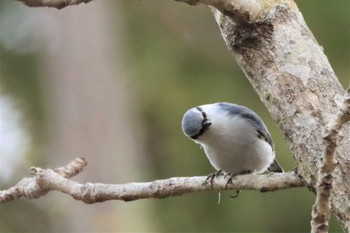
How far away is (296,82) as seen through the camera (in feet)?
4.60

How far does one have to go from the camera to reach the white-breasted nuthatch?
2.03m

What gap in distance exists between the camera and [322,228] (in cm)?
106

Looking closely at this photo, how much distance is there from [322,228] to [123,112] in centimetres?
218

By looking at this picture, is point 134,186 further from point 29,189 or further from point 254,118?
point 254,118

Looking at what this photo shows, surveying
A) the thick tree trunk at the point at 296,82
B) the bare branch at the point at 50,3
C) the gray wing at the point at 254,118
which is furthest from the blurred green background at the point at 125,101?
the bare branch at the point at 50,3

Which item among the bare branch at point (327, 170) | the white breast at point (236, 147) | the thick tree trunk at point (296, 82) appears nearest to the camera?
the bare branch at point (327, 170)

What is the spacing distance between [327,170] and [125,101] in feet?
7.57

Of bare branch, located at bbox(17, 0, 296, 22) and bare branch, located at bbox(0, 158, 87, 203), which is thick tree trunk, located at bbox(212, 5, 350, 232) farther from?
bare branch, located at bbox(0, 158, 87, 203)

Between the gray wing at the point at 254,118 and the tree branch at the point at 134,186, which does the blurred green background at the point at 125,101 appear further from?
the tree branch at the point at 134,186

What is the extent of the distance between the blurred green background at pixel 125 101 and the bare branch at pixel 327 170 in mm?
1843

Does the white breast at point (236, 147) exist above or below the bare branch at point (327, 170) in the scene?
above

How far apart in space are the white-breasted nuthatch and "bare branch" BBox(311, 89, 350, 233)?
93 cm

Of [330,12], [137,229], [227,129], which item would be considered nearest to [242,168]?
[227,129]

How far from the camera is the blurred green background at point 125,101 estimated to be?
3055mm
